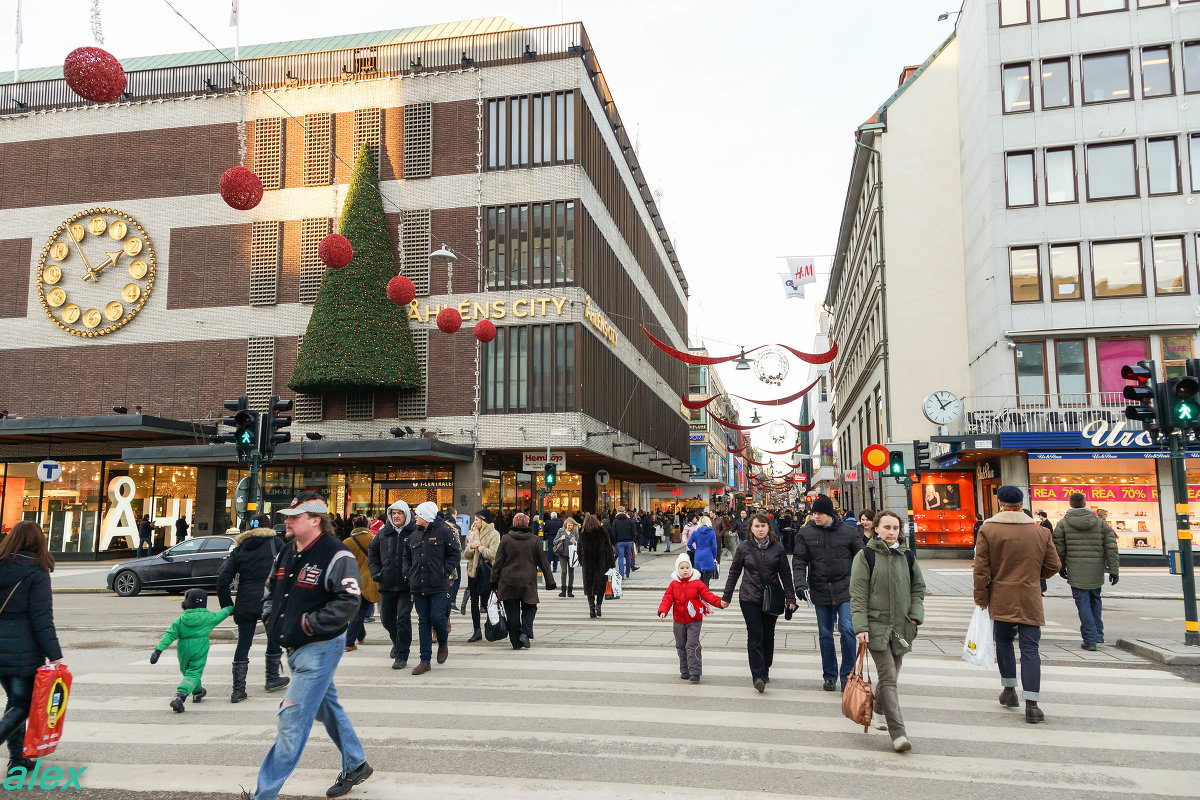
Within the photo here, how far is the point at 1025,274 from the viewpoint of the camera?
29094 millimetres

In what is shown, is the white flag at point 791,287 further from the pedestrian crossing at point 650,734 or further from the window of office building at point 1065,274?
the pedestrian crossing at point 650,734

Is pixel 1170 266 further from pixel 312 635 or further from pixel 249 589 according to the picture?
pixel 312 635

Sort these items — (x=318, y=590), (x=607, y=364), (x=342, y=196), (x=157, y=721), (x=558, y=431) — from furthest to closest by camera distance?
(x=607, y=364) < (x=342, y=196) < (x=558, y=431) < (x=157, y=721) < (x=318, y=590)

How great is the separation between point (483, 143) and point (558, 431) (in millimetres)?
A: 11957

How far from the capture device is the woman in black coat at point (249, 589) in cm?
842

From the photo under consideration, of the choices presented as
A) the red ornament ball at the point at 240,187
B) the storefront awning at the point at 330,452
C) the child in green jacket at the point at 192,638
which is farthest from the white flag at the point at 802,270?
the child in green jacket at the point at 192,638

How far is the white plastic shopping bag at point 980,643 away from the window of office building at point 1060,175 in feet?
87.3

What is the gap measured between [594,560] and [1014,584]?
8069 millimetres

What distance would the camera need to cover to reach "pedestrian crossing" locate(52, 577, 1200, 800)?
5586 mm

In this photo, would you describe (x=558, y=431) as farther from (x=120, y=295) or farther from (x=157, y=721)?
(x=157, y=721)

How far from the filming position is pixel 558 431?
30984 mm

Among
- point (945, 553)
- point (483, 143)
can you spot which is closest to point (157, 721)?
point (483, 143)

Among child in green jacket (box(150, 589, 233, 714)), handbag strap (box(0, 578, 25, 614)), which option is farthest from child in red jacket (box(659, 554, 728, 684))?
handbag strap (box(0, 578, 25, 614))

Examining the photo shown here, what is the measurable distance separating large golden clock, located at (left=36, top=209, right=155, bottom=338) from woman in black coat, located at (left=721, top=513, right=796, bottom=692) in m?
34.0
